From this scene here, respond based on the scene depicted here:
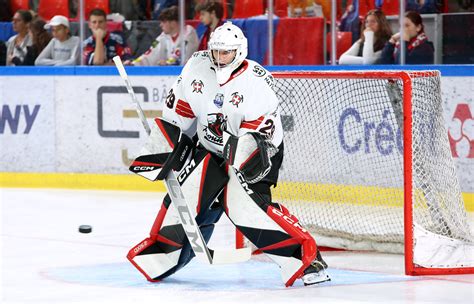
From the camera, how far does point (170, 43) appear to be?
354 inches

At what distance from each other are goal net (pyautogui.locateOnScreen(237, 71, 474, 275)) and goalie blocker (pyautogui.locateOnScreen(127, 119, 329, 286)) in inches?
23.9

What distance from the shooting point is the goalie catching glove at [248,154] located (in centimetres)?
495

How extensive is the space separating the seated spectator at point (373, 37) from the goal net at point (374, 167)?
2.26 ft

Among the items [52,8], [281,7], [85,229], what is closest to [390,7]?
[281,7]

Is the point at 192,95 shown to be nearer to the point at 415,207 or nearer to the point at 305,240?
the point at 305,240

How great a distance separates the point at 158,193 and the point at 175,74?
880 mm

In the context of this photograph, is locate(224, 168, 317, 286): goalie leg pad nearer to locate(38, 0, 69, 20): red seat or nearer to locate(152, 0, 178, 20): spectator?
locate(152, 0, 178, 20): spectator

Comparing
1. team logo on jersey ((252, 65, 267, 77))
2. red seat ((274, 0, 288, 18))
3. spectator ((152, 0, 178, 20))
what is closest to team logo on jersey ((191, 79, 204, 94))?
team logo on jersey ((252, 65, 267, 77))

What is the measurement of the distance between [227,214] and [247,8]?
376 cm

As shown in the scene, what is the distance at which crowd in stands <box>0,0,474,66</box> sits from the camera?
8078 mm

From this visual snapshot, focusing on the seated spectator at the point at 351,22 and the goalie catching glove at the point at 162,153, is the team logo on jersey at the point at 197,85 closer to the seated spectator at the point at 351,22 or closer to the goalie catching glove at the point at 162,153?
the goalie catching glove at the point at 162,153

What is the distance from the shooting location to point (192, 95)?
16.9 feet

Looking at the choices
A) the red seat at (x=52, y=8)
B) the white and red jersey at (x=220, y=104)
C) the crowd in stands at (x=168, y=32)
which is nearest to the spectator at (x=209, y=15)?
the crowd in stands at (x=168, y=32)

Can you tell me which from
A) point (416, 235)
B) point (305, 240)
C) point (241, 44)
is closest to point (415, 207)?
point (416, 235)
